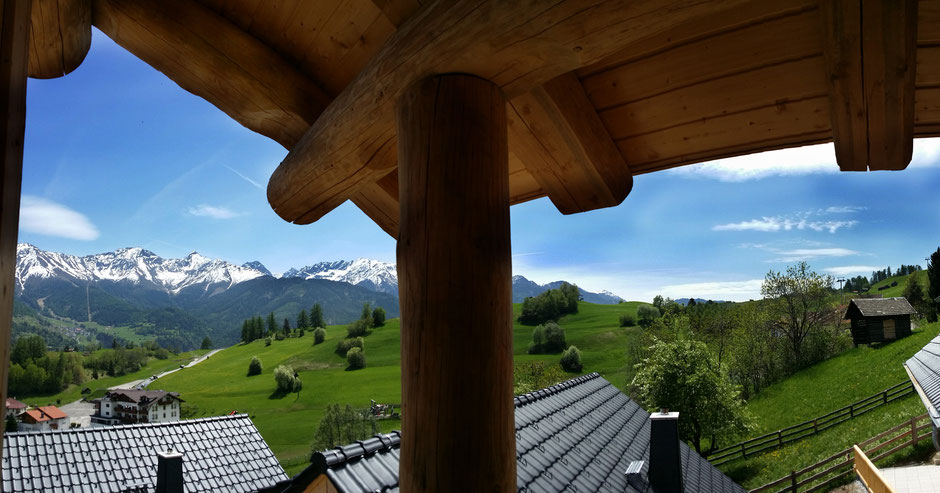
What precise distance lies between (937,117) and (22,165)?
2045 millimetres

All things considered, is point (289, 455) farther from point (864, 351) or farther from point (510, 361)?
point (510, 361)

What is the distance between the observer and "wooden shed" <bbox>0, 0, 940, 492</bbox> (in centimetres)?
104

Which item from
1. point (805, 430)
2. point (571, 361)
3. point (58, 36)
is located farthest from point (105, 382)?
point (58, 36)

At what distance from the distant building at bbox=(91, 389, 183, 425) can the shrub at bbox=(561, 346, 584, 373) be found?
138 feet

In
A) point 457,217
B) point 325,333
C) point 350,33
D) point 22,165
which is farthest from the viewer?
point 325,333

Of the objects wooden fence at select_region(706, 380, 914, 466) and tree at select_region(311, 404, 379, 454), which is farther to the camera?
tree at select_region(311, 404, 379, 454)

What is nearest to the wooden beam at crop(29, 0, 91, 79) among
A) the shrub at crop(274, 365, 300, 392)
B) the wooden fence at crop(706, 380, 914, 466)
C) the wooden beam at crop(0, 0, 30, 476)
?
the wooden beam at crop(0, 0, 30, 476)

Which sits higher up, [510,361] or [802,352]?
[510,361]

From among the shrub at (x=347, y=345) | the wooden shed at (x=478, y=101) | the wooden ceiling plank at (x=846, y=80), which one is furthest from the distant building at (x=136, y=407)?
the wooden ceiling plank at (x=846, y=80)

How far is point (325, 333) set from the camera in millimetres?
87688

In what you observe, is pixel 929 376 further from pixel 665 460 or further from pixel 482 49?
pixel 482 49

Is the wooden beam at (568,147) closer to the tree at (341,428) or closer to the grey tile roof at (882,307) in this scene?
the grey tile roof at (882,307)

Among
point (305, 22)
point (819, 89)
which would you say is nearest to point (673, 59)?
point (819, 89)

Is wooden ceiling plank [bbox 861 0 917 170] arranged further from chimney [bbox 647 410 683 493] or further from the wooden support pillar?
chimney [bbox 647 410 683 493]
